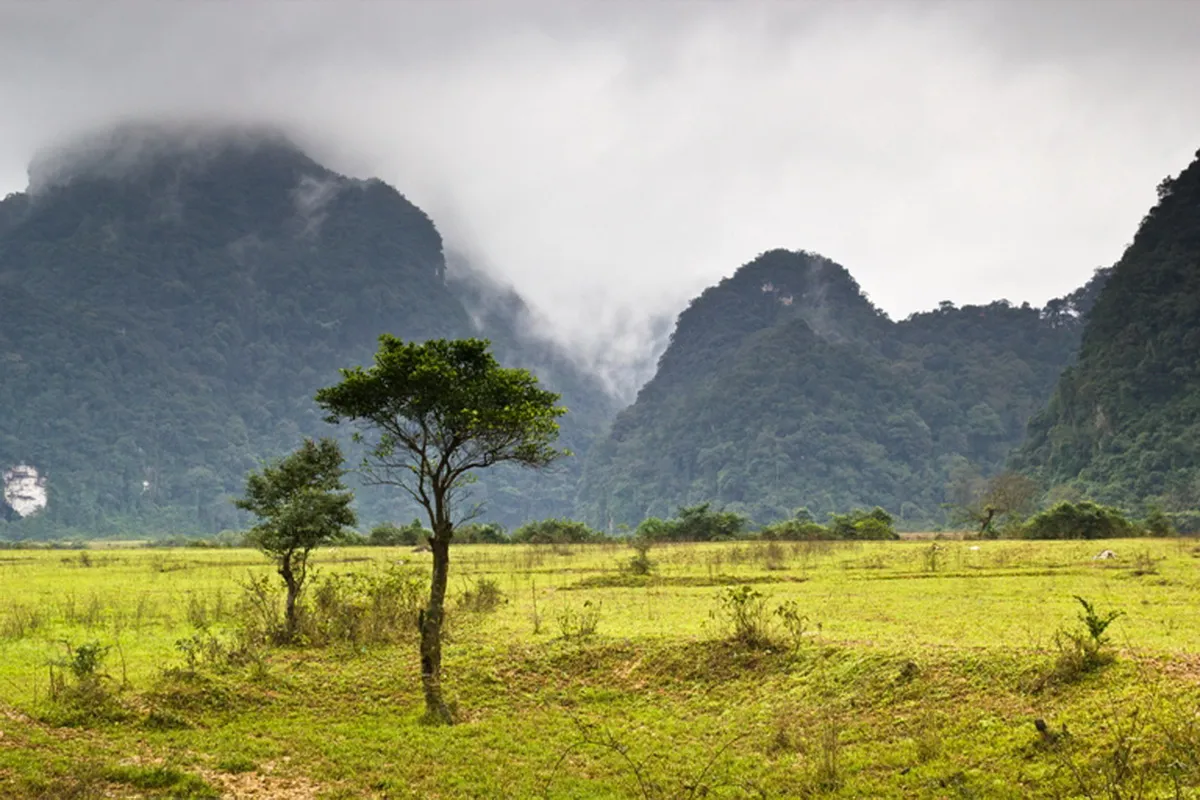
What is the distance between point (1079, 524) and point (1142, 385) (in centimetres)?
7891

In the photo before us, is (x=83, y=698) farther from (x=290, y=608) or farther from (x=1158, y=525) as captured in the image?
(x=1158, y=525)

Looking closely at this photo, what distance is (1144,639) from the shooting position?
14.4 m

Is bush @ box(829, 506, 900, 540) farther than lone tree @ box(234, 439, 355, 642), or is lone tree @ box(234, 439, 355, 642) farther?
bush @ box(829, 506, 900, 540)

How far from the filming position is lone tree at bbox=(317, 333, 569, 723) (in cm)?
1249

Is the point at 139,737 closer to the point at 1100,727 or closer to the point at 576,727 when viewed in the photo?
the point at 576,727

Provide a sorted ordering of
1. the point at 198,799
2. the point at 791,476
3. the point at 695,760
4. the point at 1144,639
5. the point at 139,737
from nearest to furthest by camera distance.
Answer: the point at 198,799, the point at 695,760, the point at 139,737, the point at 1144,639, the point at 791,476

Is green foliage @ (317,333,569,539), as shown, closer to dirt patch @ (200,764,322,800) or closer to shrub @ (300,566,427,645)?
dirt patch @ (200,764,322,800)

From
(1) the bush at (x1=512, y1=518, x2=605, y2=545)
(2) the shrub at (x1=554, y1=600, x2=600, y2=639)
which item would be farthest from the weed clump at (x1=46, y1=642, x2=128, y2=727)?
(1) the bush at (x1=512, y1=518, x2=605, y2=545)

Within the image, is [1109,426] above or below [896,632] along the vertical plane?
above

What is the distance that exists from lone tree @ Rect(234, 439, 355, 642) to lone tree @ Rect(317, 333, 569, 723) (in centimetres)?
615

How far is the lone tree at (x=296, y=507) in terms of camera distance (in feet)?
60.9

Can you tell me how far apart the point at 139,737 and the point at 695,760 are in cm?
793

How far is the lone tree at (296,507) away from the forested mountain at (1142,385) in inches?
3960

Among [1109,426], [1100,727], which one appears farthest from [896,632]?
[1109,426]
